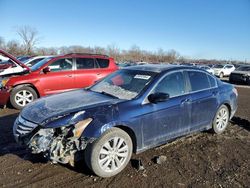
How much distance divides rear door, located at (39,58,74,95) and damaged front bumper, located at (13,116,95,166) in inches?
184

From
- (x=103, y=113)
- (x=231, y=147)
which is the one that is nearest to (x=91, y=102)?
(x=103, y=113)

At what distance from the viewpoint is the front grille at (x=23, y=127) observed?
137 inches

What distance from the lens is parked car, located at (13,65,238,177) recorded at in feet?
11.0

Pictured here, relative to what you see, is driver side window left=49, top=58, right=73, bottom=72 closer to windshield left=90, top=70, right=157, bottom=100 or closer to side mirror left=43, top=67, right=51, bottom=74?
side mirror left=43, top=67, right=51, bottom=74

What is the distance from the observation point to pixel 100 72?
29.6 feet

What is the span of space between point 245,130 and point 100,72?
16.7ft

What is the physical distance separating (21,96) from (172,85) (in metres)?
5.02

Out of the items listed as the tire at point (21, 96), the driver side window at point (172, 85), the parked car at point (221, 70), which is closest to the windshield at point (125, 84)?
the driver side window at point (172, 85)

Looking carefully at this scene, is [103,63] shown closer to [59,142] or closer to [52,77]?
[52,77]

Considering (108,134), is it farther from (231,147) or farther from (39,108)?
(231,147)

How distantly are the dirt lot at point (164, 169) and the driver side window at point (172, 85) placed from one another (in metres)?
1.06

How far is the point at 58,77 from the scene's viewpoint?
318 inches

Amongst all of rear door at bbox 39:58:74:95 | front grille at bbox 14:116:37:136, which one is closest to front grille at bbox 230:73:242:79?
rear door at bbox 39:58:74:95

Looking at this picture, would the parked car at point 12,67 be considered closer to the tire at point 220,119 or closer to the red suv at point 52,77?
the red suv at point 52,77
